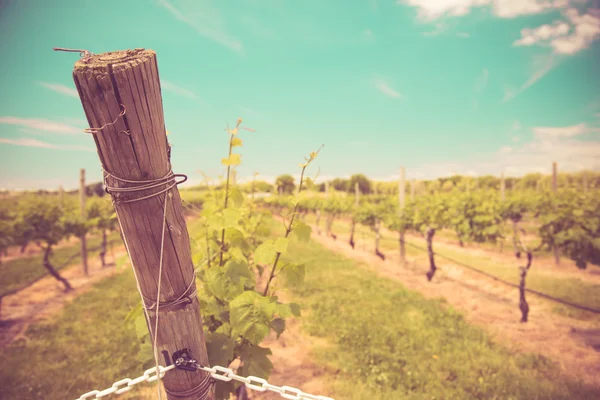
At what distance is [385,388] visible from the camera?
3779 millimetres

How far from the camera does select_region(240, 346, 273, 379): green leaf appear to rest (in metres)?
2.11

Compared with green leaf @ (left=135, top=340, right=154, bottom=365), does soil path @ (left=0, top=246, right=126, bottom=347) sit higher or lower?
lower

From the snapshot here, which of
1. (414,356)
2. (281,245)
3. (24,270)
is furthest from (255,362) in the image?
(24,270)

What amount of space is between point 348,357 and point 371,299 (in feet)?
8.54

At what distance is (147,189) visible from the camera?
1125mm

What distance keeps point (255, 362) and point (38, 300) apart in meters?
8.63

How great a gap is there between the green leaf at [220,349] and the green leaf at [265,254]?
57 cm

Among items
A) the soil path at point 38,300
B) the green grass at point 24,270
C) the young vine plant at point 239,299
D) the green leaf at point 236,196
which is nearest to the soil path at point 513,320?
the young vine plant at point 239,299

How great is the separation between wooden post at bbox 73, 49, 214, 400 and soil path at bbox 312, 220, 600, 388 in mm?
5574

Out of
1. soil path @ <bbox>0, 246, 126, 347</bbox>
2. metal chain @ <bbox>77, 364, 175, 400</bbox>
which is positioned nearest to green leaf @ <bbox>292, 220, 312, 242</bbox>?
metal chain @ <bbox>77, 364, 175, 400</bbox>

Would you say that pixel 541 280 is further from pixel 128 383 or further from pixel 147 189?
pixel 147 189

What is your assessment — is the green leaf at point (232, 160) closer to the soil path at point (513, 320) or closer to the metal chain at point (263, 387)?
the metal chain at point (263, 387)

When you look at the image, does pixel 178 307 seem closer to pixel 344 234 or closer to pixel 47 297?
pixel 47 297

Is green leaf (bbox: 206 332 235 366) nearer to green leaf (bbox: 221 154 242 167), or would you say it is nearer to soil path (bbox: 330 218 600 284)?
green leaf (bbox: 221 154 242 167)
